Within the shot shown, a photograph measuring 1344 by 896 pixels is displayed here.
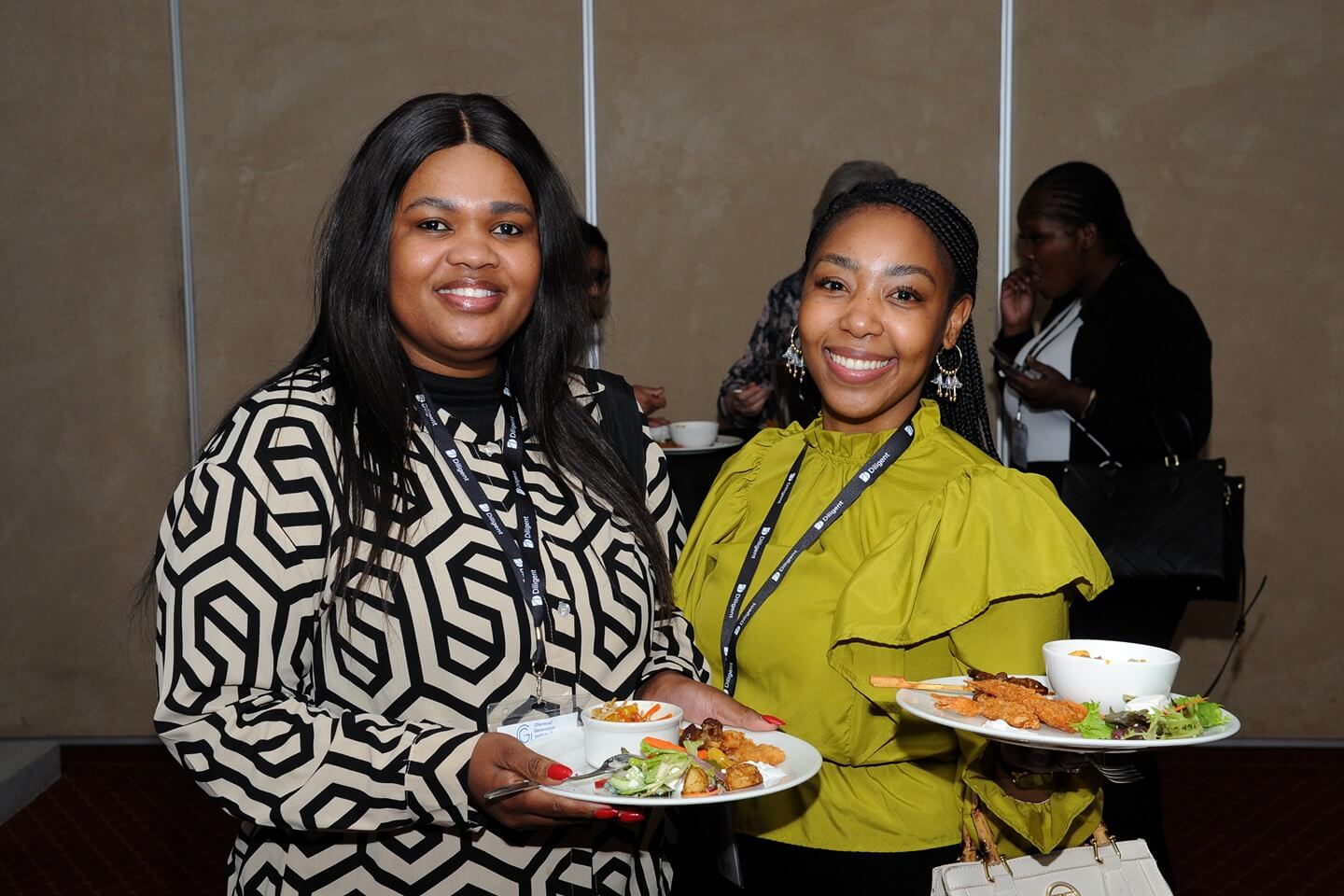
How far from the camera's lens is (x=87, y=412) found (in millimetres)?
5008

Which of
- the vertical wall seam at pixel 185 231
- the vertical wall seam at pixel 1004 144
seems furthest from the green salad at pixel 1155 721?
the vertical wall seam at pixel 185 231

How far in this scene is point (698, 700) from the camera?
1.65 metres

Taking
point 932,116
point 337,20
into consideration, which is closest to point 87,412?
point 337,20

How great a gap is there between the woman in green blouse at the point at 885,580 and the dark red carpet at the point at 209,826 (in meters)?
2.50

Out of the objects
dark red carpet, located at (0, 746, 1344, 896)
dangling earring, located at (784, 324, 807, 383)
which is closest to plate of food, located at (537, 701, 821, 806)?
dangling earring, located at (784, 324, 807, 383)

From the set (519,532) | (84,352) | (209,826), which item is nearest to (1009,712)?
(519,532)

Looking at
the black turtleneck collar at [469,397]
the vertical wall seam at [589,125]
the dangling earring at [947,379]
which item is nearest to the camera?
the black turtleneck collar at [469,397]

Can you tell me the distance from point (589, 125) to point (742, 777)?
3878mm

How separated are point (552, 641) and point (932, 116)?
3684 millimetres

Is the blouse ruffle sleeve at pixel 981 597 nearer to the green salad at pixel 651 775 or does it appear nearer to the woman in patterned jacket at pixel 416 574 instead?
the woman in patterned jacket at pixel 416 574

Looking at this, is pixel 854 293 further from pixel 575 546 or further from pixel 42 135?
pixel 42 135

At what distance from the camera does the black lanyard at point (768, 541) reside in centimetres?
173

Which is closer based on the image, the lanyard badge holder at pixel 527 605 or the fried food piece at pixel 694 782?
the fried food piece at pixel 694 782

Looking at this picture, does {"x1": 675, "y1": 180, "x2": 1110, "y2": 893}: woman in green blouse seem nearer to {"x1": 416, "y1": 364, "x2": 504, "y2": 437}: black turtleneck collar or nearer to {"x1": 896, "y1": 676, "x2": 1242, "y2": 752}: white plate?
{"x1": 896, "y1": 676, "x2": 1242, "y2": 752}: white plate
